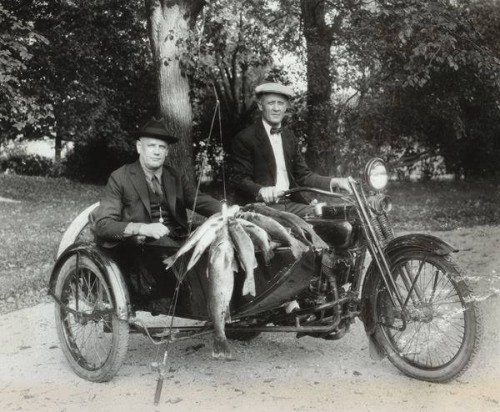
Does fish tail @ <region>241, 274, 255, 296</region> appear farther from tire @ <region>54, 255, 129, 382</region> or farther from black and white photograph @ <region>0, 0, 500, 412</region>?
tire @ <region>54, 255, 129, 382</region>

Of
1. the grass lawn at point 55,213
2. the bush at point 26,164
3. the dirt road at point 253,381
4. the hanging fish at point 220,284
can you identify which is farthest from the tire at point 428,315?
the bush at point 26,164

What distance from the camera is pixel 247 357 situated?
4.72 metres

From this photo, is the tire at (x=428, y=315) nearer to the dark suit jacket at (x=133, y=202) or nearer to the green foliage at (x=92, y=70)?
the dark suit jacket at (x=133, y=202)

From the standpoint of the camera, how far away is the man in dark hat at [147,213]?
4.07 meters

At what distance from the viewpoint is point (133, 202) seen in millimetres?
4527

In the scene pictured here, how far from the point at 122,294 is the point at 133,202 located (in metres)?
0.71

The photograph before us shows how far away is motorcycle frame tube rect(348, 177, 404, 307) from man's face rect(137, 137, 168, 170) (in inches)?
53.9

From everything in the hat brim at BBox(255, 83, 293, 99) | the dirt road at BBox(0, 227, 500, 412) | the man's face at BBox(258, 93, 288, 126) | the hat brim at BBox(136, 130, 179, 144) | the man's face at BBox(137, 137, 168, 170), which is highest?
the hat brim at BBox(255, 83, 293, 99)

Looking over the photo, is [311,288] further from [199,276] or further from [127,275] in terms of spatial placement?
[127,275]

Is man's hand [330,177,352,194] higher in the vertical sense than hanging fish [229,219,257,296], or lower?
higher

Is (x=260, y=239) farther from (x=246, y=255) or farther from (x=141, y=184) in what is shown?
(x=141, y=184)

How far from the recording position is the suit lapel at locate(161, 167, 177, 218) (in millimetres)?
4676

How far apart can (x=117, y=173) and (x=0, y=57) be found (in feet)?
33.6

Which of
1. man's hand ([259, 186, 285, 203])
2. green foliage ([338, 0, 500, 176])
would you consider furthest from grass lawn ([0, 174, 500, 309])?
man's hand ([259, 186, 285, 203])
